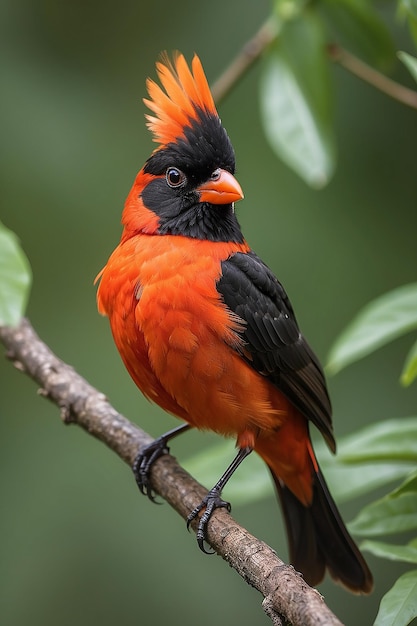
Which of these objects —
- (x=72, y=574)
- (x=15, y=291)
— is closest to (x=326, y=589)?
(x=72, y=574)

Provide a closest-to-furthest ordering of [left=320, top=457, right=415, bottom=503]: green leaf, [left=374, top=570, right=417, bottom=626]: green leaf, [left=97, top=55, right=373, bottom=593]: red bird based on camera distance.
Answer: [left=374, top=570, right=417, bottom=626]: green leaf < [left=320, top=457, right=415, bottom=503]: green leaf < [left=97, top=55, right=373, bottom=593]: red bird

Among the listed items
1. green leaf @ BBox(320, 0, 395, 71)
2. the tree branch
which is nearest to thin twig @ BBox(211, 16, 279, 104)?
green leaf @ BBox(320, 0, 395, 71)

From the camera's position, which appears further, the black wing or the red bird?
the black wing

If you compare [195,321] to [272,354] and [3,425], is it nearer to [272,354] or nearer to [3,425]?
[272,354]

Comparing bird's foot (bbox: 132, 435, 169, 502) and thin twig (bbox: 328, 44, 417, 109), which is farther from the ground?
thin twig (bbox: 328, 44, 417, 109)

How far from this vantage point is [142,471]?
3.76 metres

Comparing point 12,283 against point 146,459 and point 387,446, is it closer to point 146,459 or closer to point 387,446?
point 387,446

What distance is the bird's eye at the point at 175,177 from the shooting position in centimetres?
378

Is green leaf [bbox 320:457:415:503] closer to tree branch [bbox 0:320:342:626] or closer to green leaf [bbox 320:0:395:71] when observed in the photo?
tree branch [bbox 0:320:342:626]

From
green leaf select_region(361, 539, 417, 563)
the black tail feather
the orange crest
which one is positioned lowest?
the black tail feather

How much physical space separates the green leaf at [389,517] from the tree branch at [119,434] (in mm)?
327

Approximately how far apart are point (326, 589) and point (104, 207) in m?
2.70

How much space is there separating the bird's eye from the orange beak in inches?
3.6

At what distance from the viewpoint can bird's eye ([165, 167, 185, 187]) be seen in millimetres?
3783
